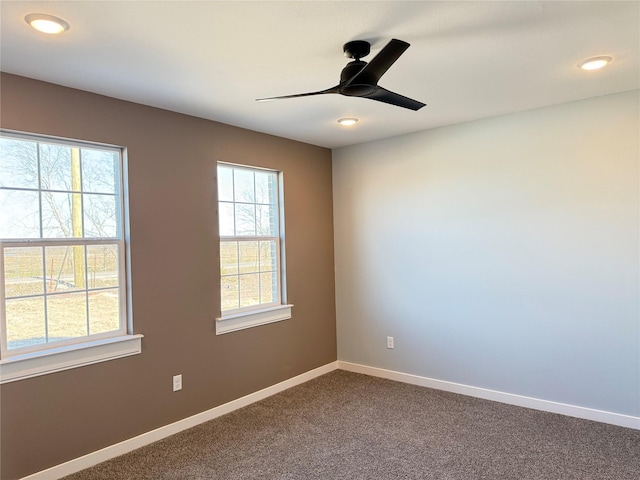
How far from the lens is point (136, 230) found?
3.05 meters

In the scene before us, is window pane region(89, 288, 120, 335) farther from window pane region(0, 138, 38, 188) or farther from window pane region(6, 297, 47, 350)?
window pane region(0, 138, 38, 188)

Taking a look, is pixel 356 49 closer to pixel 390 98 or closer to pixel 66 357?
pixel 390 98

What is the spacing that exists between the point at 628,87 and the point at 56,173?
3904 mm

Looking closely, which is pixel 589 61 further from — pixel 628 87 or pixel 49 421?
pixel 49 421

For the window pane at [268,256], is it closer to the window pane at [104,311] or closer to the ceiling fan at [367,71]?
the window pane at [104,311]

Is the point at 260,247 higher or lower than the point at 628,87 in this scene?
lower

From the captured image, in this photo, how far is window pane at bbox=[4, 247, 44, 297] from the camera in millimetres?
2539

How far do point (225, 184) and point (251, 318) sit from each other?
3.94 ft

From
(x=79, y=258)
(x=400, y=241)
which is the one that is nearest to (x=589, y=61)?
(x=400, y=241)

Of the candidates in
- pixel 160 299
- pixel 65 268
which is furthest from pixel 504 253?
pixel 65 268

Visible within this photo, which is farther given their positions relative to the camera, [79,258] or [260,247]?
[260,247]

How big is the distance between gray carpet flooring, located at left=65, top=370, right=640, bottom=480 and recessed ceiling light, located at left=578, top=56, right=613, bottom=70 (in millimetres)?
2434

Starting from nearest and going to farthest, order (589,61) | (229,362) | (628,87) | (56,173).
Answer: (589,61) → (56,173) → (628,87) → (229,362)

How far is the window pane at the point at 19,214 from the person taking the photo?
253 centimetres
